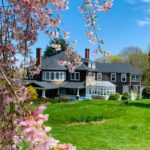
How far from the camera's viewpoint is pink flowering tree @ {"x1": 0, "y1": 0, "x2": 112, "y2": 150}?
2086mm

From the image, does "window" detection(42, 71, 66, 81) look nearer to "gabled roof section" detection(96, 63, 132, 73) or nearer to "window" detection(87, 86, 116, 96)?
"window" detection(87, 86, 116, 96)

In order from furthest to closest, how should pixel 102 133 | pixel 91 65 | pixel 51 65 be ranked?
pixel 91 65
pixel 51 65
pixel 102 133

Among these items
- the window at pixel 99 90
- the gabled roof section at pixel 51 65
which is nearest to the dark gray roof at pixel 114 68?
the window at pixel 99 90

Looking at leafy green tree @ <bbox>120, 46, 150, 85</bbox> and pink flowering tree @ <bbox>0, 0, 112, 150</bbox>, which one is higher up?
leafy green tree @ <bbox>120, 46, 150, 85</bbox>

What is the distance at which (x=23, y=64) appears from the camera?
14.4ft

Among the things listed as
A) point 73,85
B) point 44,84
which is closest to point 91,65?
point 73,85

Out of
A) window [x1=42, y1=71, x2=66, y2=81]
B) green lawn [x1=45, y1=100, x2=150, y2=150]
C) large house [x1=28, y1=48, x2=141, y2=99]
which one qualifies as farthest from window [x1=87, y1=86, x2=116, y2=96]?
green lawn [x1=45, y1=100, x2=150, y2=150]

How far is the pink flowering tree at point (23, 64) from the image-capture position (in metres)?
2.09

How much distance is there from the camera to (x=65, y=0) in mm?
4918

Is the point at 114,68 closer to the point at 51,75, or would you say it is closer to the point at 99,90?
the point at 99,90

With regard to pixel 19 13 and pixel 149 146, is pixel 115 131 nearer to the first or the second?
pixel 149 146

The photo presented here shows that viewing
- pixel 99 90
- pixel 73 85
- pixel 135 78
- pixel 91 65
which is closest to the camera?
pixel 73 85

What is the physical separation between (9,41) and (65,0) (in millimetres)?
1250

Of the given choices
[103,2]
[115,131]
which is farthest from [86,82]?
[103,2]
